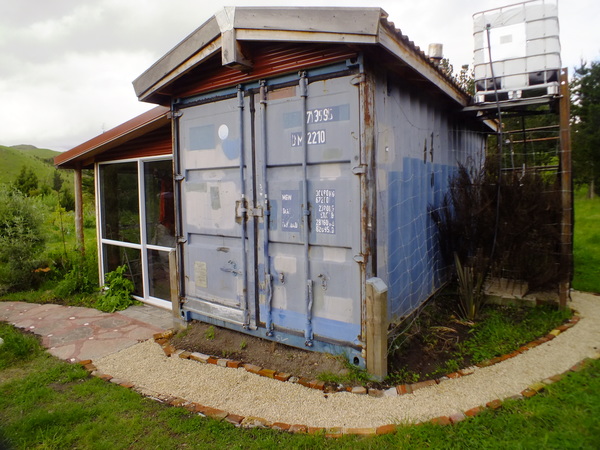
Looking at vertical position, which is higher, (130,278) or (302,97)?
(302,97)

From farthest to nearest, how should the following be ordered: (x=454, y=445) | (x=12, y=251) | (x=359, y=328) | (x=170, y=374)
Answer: (x=12, y=251) → (x=170, y=374) → (x=359, y=328) → (x=454, y=445)

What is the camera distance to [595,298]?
19.4 ft

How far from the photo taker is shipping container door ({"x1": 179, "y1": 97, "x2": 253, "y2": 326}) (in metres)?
4.46

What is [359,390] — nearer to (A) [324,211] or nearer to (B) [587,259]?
(A) [324,211]

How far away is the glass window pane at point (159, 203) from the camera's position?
6383 millimetres

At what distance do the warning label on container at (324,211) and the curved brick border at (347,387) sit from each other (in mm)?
1450

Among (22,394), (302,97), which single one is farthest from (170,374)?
(302,97)

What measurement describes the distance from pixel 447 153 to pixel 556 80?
1604mm

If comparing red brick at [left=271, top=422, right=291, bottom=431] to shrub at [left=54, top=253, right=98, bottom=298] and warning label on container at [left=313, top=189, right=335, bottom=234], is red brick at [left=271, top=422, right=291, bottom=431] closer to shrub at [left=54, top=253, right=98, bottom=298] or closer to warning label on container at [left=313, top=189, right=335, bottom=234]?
warning label on container at [left=313, top=189, right=335, bottom=234]

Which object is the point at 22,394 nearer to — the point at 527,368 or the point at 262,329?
the point at 262,329

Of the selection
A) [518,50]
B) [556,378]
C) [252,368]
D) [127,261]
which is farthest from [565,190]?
[127,261]

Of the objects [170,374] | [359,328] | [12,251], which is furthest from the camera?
[12,251]

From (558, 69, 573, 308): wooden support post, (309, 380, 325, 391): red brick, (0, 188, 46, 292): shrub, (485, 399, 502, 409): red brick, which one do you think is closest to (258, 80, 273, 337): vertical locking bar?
(309, 380, 325, 391): red brick

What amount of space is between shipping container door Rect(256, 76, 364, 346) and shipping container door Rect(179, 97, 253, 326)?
0.33 m
